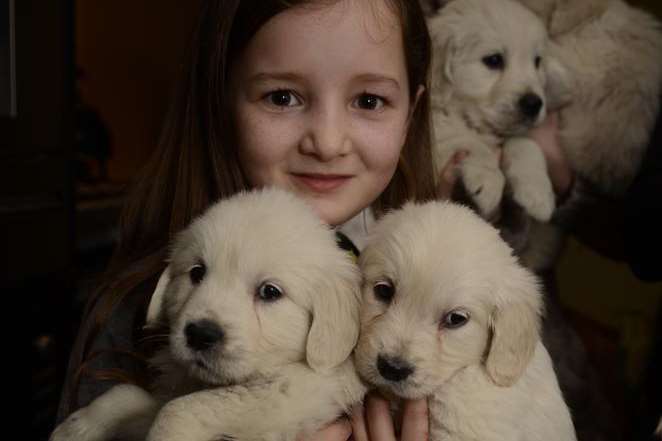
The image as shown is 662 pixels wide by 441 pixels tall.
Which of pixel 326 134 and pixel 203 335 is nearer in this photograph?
pixel 203 335

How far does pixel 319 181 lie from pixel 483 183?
2.98 ft

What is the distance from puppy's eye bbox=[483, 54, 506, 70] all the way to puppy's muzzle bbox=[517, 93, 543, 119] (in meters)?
0.19

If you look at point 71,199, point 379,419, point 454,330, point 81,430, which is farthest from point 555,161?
point 71,199

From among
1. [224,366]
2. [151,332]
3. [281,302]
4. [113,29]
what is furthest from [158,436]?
[113,29]

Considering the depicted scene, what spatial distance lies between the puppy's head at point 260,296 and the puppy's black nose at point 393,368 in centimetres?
8

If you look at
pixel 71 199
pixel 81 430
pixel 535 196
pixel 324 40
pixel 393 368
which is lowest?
pixel 71 199

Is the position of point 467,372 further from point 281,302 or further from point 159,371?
point 159,371

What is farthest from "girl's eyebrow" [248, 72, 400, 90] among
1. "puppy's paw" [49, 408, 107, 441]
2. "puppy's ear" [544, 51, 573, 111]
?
"puppy's ear" [544, 51, 573, 111]

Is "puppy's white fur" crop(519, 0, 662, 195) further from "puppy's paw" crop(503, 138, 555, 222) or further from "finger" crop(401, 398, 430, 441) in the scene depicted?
"finger" crop(401, 398, 430, 441)

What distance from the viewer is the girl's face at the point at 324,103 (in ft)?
5.45

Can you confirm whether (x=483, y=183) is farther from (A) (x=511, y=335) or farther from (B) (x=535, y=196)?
(A) (x=511, y=335)

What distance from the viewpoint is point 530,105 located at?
2617 millimetres

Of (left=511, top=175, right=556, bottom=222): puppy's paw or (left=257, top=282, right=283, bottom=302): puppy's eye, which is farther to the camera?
(left=511, top=175, right=556, bottom=222): puppy's paw

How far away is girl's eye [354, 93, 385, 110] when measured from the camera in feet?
5.86
